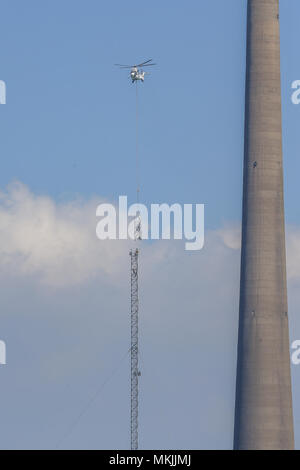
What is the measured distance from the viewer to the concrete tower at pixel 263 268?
139 meters

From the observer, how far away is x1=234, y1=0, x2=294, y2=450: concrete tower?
139 meters

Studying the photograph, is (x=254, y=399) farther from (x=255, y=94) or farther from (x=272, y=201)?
(x=255, y=94)

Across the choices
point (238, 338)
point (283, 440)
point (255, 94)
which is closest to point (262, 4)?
point (255, 94)

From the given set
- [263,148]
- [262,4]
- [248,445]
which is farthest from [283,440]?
[262,4]

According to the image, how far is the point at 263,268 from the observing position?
140500 mm

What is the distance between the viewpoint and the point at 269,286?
140250 millimetres

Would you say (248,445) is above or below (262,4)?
below
